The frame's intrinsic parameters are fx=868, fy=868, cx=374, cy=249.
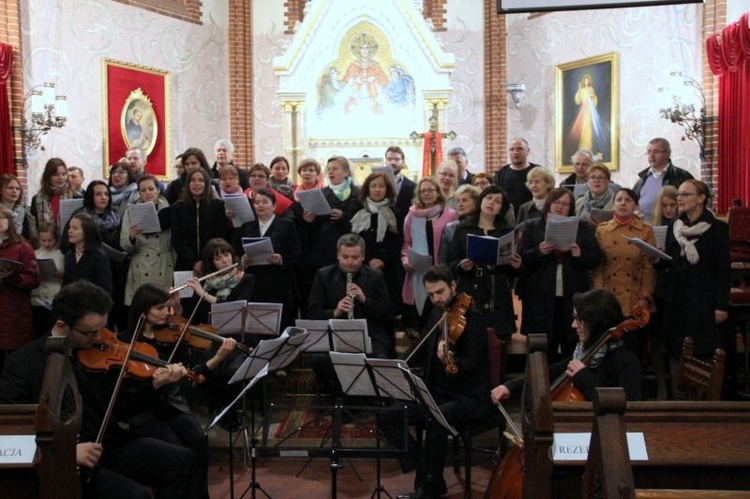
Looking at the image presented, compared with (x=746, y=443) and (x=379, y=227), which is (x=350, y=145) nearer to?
(x=379, y=227)

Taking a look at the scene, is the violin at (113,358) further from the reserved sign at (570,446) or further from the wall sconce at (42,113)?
the wall sconce at (42,113)

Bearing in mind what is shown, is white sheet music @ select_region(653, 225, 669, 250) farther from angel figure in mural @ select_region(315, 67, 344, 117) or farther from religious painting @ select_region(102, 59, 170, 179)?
angel figure in mural @ select_region(315, 67, 344, 117)

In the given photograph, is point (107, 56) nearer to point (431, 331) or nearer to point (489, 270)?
point (489, 270)

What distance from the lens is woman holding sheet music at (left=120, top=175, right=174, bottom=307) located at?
21.0ft

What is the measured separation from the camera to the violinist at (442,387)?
181 inches

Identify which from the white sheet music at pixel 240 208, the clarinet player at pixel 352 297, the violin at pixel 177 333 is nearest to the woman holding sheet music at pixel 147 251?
the white sheet music at pixel 240 208

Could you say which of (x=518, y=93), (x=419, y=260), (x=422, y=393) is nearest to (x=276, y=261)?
(x=419, y=260)

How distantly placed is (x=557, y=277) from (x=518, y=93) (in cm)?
798

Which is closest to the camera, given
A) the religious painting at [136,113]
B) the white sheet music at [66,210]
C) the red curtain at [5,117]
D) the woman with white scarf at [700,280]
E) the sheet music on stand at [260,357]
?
the sheet music on stand at [260,357]

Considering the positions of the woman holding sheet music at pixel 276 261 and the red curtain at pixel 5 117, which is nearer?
the woman holding sheet music at pixel 276 261

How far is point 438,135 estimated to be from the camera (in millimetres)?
11555

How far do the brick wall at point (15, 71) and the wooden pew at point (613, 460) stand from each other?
8505 mm

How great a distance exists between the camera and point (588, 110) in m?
11.9

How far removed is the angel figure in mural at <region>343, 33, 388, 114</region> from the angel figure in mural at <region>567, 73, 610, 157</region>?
9.47 ft
